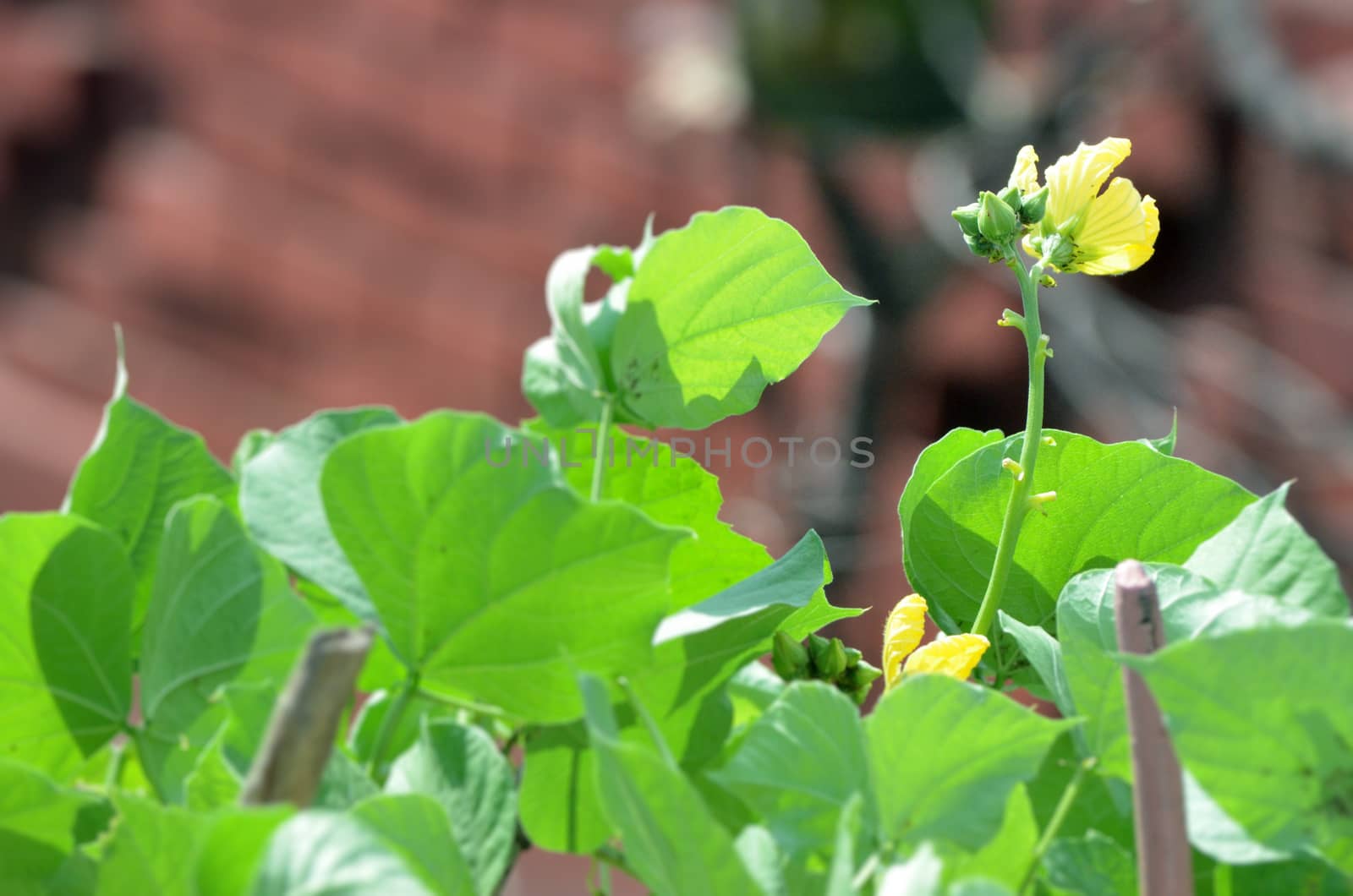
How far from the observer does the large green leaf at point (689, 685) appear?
132 mm

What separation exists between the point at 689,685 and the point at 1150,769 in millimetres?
48

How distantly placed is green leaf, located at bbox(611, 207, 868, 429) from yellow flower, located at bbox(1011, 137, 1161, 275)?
0.02 meters

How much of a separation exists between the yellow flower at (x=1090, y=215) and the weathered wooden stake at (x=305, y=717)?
82 mm

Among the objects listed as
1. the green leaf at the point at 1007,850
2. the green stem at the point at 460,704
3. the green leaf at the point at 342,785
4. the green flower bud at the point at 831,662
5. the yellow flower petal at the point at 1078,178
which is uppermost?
the yellow flower petal at the point at 1078,178

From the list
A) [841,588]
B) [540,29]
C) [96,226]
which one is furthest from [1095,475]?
[96,226]

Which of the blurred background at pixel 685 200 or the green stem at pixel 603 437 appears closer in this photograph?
the green stem at pixel 603 437

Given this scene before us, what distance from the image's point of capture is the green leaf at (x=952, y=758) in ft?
0.37

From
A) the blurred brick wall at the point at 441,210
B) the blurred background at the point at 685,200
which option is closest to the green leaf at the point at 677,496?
the blurred background at the point at 685,200

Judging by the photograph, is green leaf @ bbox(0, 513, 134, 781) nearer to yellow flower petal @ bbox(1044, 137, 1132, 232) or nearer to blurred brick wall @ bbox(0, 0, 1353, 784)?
yellow flower petal @ bbox(1044, 137, 1132, 232)

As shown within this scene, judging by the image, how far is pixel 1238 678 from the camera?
0.10m

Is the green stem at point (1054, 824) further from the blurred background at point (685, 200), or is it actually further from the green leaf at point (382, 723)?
the blurred background at point (685, 200)

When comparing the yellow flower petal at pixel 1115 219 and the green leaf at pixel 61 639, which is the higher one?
the yellow flower petal at pixel 1115 219

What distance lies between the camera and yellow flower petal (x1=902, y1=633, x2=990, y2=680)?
130 millimetres

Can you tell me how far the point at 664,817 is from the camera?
10cm
